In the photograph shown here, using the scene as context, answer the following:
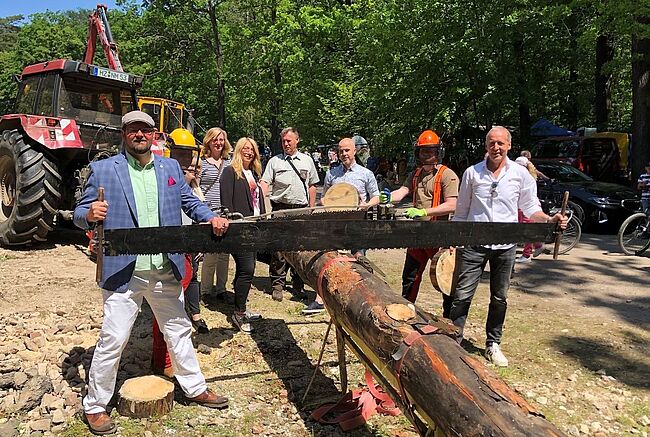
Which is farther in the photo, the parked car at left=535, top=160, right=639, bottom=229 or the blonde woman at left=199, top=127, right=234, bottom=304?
the parked car at left=535, top=160, right=639, bottom=229

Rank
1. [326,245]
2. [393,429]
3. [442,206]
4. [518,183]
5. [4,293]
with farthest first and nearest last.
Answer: [4,293] → [442,206] → [518,183] → [393,429] → [326,245]

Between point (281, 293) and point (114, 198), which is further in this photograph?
point (281, 293)

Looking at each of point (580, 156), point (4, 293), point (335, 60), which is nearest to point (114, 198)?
point (4, 293)

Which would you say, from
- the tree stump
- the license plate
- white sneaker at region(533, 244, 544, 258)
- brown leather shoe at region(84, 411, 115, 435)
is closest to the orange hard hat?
the tree stump

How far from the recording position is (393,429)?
3754 mm

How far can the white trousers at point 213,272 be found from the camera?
618 cm

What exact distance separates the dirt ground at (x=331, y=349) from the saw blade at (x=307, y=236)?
132cm

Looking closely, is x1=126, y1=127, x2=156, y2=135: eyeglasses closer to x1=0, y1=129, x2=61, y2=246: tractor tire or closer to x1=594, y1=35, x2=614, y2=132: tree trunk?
x1=0, y1=129, x2=61, y2=246: tractor tire

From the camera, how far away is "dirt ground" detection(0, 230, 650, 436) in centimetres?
384

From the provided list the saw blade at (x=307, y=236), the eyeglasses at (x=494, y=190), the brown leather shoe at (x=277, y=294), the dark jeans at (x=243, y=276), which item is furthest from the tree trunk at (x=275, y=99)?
the saw blade at (x=307, y=236)

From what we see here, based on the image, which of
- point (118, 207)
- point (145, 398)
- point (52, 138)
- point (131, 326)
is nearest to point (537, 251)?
point (145, 398)

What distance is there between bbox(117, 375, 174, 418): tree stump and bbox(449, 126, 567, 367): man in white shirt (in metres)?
2.39

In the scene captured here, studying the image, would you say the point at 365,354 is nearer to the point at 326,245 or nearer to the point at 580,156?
the point at 326,245

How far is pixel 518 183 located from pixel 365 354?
6.58 ft
